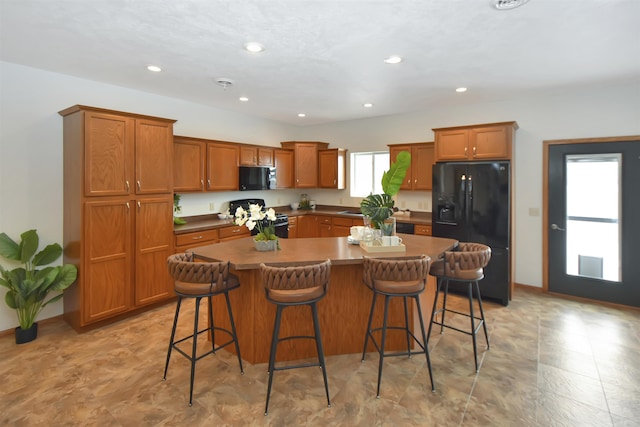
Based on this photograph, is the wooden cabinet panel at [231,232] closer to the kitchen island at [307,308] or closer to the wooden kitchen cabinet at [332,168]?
the kitchen island at [307,308]

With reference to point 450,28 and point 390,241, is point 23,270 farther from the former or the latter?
point 450,28

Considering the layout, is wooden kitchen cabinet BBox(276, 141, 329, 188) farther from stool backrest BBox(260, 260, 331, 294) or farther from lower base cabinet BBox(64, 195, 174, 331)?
stool backrest BBox(260, 260, 331, 294)

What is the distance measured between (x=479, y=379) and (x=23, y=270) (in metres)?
4.25

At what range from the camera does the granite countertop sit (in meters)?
4.58

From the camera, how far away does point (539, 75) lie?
3.72 meters

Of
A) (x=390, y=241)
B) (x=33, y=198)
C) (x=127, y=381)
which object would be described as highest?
(x=33, y=198)

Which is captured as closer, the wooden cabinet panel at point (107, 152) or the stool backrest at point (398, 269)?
the stool backrest at point (398, 269)

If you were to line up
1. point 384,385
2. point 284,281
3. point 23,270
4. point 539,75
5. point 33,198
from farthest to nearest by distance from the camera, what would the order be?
point 539,75 < point 33,198 < point 23,270 < point 384,385 < point 284,281

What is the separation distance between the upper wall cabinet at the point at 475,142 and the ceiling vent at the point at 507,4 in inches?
92.1

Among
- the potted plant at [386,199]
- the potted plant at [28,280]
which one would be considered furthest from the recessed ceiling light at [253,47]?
the potted plant at [28,280]

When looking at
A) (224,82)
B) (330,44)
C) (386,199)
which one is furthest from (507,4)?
(224,82)

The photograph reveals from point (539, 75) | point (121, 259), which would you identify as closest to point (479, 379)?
point (539, 75)

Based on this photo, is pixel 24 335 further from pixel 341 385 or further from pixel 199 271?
pixel 341 385

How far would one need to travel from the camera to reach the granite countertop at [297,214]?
4.58m
